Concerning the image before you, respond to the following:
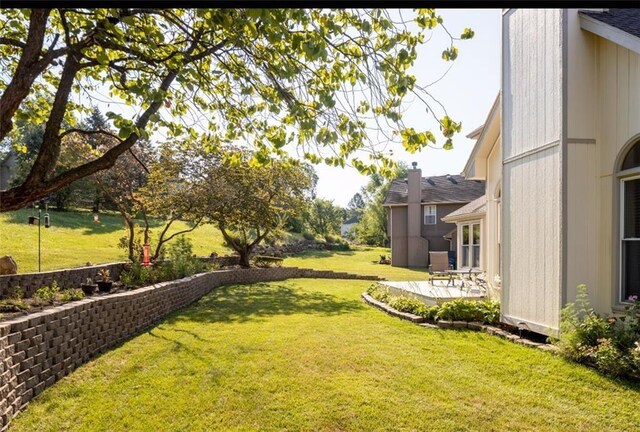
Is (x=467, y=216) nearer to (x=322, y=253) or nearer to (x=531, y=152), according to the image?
(x=531, y=152)

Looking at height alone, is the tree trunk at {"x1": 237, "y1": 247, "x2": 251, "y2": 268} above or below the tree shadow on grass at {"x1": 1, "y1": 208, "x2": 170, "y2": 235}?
below

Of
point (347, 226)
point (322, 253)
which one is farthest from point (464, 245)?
point (347, 226)

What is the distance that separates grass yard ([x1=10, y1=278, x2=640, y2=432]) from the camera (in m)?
4.06

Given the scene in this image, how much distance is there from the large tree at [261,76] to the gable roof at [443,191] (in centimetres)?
2749

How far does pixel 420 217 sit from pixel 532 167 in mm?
24821

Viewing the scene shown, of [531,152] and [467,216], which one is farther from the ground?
[531,152]

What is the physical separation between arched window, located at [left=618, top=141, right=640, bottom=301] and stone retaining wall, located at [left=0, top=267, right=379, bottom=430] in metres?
8.15

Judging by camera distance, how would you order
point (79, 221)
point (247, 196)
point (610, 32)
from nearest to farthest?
point (610, 32) < point (247, 196) < point (79, 221)

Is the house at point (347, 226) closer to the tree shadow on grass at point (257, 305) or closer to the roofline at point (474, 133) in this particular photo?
the tree shadow on grass at point (257, 305)

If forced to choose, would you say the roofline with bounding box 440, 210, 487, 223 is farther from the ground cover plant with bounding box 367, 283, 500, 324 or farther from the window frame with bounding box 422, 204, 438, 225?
the window frame with bounding box 422, 204, 438, 225

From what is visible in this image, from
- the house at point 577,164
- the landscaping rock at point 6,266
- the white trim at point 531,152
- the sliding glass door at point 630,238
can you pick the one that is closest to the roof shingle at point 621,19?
the house at point 577,164

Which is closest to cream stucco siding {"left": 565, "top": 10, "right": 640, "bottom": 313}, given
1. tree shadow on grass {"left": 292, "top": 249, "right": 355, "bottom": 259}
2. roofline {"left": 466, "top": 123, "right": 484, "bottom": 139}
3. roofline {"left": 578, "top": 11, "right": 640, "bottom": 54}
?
roofline {"left": 578, "top": 11, "right": 640, "bottom": 54}

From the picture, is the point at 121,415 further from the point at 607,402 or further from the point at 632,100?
the point at 632,100

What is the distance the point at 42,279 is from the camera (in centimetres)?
912
